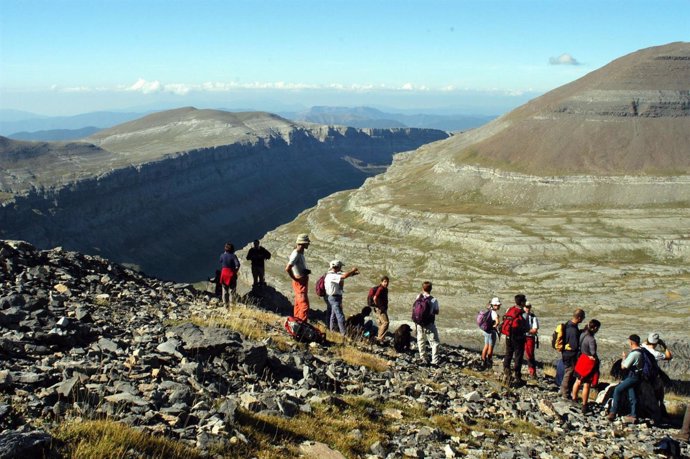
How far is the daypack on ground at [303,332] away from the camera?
64.7 ft

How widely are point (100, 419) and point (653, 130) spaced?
605 feet

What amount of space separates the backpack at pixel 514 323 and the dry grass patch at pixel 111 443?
50.4 ft

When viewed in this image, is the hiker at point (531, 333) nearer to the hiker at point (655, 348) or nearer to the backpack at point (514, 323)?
the backpack at point (514, 323)

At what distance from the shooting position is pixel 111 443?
7.88 m

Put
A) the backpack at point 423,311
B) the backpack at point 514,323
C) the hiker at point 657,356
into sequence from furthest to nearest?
the backpack at point 423,311
the backpack at point 514,323
the hiker at point 657,356

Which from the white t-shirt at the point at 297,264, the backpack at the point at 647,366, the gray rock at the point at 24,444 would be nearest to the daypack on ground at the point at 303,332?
the white t-shirt at the point at 297,264

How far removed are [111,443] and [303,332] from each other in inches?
479

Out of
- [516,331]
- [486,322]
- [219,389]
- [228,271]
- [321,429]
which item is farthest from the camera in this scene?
[228,271]

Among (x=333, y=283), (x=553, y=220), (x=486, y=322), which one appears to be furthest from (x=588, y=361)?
(x=553, y=220)

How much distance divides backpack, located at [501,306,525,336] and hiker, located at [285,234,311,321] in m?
7.69

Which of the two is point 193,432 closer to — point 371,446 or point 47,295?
point 371,446

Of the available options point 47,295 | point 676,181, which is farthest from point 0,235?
point 676,181

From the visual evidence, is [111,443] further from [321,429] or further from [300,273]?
[300,273]

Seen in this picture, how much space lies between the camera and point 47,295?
780 inches
